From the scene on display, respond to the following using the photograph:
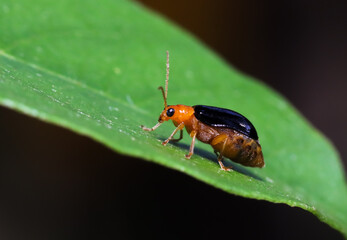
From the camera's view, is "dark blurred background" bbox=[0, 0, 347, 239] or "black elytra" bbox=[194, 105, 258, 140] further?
"dark blurred background" bbox=[0, 0, 347, 239]

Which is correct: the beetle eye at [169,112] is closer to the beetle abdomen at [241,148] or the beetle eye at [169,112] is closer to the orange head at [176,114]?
the orange head at [176,114]

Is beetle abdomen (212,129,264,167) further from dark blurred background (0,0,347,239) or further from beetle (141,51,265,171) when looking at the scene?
dark blurred background (0,0,347,239)

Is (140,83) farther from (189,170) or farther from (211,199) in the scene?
(211,199)

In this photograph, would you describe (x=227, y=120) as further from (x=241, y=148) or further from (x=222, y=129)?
(x=241, y=148)

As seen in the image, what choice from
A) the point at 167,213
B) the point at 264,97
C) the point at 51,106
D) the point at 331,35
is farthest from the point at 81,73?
the point at 331,35

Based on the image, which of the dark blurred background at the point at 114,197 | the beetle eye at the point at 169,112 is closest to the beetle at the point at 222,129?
the beetle eye at the point at 169,112

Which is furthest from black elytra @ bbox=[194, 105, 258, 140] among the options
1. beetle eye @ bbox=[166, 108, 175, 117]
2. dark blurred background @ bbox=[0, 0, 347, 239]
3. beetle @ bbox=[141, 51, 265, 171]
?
dark blurred background @ bbox=[0, 0, 347, 239]

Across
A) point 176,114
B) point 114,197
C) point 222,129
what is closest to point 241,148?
point 222,129
